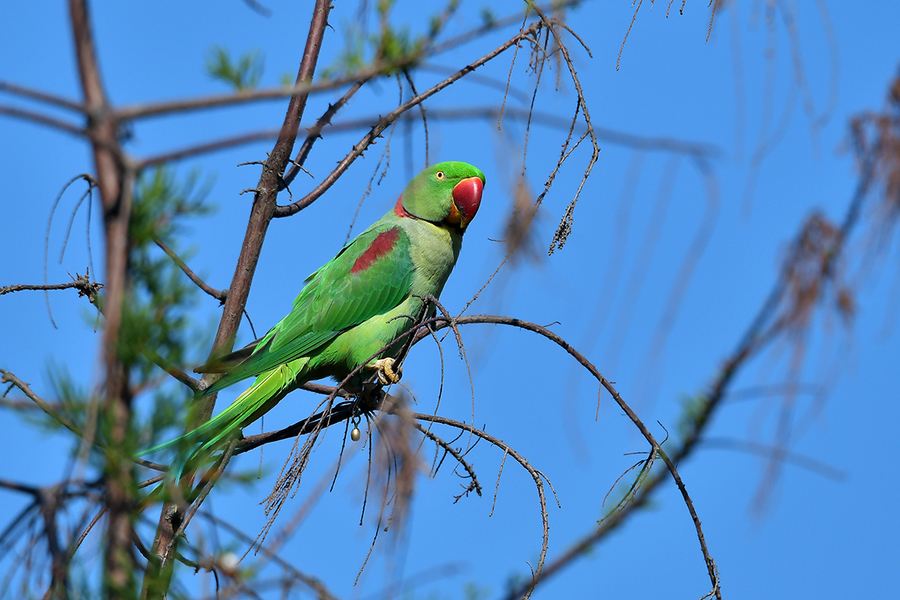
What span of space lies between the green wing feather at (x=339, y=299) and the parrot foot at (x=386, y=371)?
0.47m

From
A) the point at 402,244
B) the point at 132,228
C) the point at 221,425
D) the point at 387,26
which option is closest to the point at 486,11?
the point at 387,26

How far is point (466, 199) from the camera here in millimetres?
4883

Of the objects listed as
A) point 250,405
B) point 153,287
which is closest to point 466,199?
point 250,405

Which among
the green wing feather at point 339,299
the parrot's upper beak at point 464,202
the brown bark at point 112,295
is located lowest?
the brown bark at point 112,295

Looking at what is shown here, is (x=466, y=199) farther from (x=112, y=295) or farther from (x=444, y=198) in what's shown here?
(x=112, y=295)

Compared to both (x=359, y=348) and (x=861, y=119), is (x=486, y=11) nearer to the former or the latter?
(x=861, y=119)

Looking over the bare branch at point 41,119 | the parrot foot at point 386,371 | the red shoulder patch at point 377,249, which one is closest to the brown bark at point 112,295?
the bare branch at point 41,119

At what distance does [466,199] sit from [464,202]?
21mm

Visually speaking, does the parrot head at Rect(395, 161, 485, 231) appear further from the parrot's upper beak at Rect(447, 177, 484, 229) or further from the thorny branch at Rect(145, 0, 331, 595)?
the thorny branch at Rect(145, 0, 331, 595)

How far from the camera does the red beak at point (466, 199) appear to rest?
4875mm

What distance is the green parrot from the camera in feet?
13.5

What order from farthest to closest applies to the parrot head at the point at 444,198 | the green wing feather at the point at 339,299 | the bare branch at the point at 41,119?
the parrot head at the point at 444,198 → the green wing feather at the point at 339,299 → the bare branch at the point at 41,119

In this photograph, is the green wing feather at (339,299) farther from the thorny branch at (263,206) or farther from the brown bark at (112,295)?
the brown bark at (112,295)

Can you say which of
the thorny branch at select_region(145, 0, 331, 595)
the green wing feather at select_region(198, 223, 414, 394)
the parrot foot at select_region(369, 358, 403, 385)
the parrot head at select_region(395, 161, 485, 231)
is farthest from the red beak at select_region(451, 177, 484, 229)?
the thorny branch at select_region(145, 0, 331, 595)
